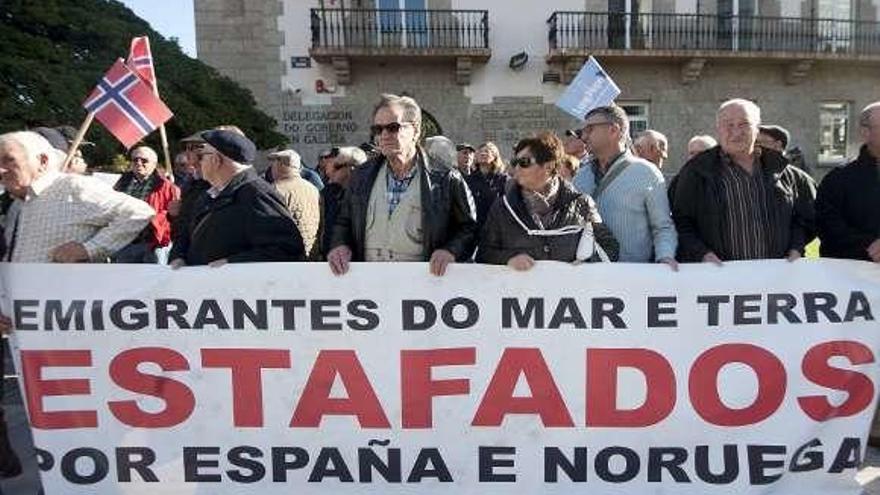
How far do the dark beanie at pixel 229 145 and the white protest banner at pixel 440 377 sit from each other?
508 mm

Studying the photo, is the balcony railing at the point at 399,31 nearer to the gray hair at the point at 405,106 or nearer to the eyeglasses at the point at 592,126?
the eyeglasses at the point at 592,126

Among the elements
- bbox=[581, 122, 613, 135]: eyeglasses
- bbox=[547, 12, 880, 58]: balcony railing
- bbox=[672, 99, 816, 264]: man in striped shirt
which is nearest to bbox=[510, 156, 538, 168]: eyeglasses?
bbox=[581, 122, 613, 135]: eyeglasses

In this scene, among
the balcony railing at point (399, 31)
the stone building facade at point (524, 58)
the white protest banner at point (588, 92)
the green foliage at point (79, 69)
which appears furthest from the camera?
the stone building facade at point (524, 58)

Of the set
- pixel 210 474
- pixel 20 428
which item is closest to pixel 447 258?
pixel 210 474

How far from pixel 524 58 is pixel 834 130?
8.38 meters

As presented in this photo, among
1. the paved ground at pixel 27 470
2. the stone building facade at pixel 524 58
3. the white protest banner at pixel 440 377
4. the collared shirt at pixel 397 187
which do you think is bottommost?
the paved ground at pixel 27 470

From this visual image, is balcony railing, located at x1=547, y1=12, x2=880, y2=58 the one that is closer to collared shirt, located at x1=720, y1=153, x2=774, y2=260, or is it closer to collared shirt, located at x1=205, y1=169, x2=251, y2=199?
collared shirt, located at x1=720, y1=153, x2=774, y2=260

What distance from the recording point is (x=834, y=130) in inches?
715

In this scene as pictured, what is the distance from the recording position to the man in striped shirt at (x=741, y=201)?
3.22m

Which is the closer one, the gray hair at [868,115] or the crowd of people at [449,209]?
the crowd of people at [449,209]

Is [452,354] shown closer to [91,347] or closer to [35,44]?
[91,347]

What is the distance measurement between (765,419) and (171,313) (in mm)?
2567

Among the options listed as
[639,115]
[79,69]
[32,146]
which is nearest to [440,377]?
[32,146]

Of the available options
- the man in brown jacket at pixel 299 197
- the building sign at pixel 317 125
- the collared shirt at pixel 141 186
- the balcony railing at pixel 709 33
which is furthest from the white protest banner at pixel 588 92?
the building sign at pixel 317 125
